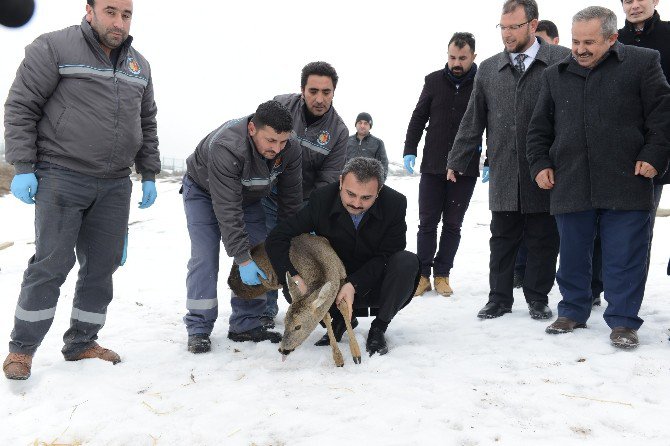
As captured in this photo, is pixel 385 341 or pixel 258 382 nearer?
pixel 258 382

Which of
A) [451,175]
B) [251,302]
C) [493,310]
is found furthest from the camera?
[451,175]

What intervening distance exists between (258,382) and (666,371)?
8.50 ft

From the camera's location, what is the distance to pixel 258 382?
3506 millimetres

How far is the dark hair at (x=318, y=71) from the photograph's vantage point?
465 cm

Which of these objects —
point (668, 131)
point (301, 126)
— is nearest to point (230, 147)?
point (301, 126)

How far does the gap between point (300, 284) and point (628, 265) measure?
2.40 metres

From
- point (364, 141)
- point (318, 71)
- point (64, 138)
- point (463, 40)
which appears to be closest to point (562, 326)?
point (318, 71)

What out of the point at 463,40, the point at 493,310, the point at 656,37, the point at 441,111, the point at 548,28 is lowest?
the point at 493,310

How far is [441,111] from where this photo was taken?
596 centimetres

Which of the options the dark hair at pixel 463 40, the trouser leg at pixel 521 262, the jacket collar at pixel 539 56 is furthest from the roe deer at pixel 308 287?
the dark hair at pixel 463 40

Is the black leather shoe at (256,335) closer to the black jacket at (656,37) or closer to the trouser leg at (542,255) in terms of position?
the trouser leg at (542,255)

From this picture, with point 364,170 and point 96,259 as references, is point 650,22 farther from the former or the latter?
point 96,259

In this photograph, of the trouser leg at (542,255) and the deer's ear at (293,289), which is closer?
the deer's ear at (293,289)

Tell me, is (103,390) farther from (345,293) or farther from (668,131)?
(668,131)
